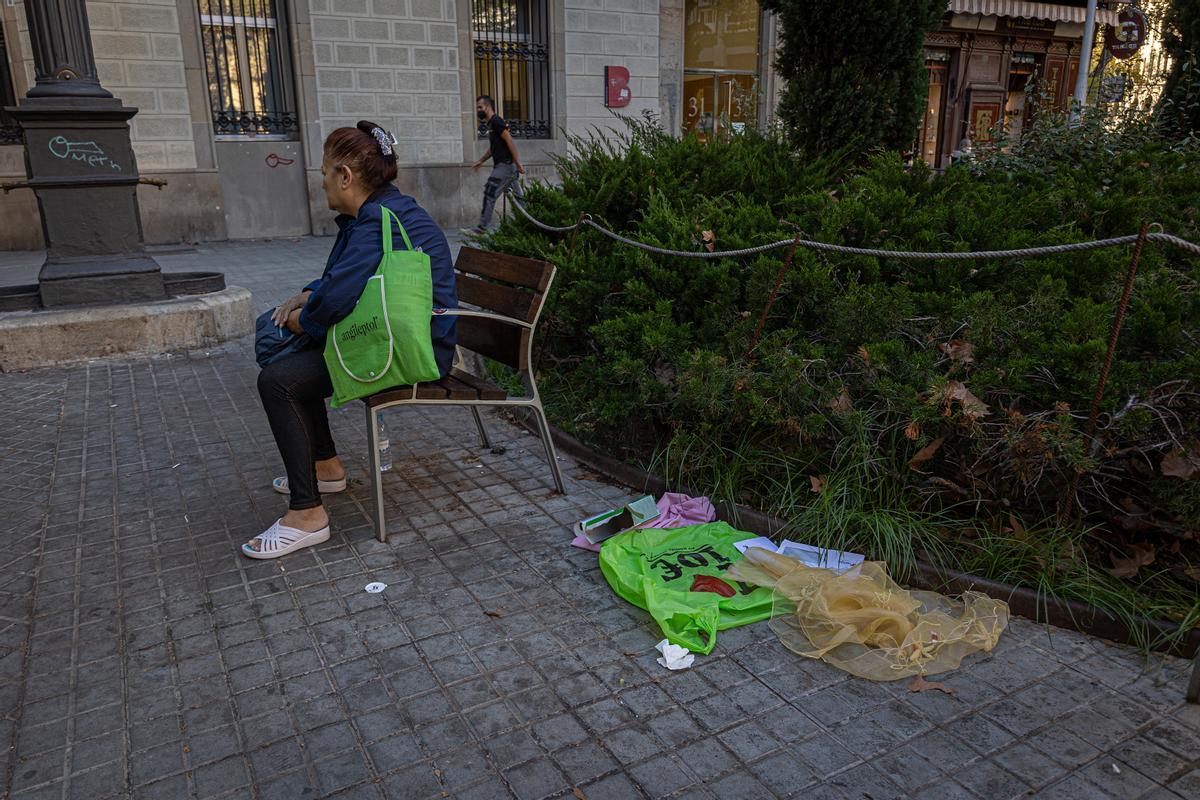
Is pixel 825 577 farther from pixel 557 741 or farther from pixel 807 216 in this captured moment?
pixel 807 216

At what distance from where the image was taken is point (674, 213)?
17.0 feet

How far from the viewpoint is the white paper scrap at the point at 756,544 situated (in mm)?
3533

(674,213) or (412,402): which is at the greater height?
(674,213)

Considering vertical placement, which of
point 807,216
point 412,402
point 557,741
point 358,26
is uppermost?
point 358,26

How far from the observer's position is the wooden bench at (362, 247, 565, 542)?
3.69 m

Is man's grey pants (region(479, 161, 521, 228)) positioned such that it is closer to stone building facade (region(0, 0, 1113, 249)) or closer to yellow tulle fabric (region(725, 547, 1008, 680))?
stone building facade (region(0, 0, 1113, 249))

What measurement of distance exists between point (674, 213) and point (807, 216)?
0.81 m

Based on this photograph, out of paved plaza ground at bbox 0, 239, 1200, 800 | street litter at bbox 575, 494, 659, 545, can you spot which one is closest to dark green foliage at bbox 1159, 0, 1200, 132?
street litter at bbox 575, 494, 659, 545

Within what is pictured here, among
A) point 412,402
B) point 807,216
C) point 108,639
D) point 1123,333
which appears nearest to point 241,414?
point 412,402

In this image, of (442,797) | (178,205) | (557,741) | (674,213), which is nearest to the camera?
(442,797)

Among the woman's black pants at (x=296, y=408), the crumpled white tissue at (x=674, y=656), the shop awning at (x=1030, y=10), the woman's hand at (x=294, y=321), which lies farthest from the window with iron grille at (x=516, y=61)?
the crumpled white tissue at (x=674, y=656)

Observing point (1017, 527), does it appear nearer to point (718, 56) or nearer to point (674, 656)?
point (674, 656)

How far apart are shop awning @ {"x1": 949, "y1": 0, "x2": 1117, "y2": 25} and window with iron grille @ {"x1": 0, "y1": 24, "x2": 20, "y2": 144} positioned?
635 inches

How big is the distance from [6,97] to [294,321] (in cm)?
1139
